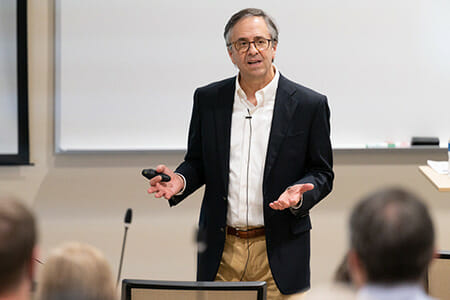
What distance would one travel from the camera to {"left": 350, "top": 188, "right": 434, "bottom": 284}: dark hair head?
46.9 inches

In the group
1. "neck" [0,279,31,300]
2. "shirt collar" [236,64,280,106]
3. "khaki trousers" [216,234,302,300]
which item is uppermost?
"shirt collar" [236,64,280,106]

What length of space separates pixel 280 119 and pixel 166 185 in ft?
1.75

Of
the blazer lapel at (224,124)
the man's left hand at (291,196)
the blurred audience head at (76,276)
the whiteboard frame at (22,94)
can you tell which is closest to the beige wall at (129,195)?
the whiteboard frame at (22,94)

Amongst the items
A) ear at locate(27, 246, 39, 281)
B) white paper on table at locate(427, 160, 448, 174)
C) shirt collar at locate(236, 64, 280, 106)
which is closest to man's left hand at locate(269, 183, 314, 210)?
shirt collar at locate(236, 64, 280, 106)

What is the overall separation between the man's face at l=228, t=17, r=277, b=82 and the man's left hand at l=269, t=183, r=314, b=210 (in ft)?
1.59

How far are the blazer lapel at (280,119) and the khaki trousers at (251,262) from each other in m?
0.26

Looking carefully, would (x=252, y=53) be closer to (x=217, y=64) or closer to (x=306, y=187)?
(x=306, y=187)

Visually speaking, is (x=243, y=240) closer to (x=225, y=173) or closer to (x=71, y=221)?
(x=225, y=173)

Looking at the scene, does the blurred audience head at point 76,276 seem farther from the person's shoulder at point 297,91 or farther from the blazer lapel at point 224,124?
the person's shoulder at point 297,91

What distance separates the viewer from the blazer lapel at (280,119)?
270cm

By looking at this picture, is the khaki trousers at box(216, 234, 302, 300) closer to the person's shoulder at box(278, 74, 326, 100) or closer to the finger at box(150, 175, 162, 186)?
the finger at box(150, 175, 162, 186)

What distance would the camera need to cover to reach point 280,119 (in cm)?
272

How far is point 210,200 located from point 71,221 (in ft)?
5.21

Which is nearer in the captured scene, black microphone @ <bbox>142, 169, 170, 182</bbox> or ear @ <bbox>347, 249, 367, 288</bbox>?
ear @ <bbox>347, 249, 367, 288</bbox>
